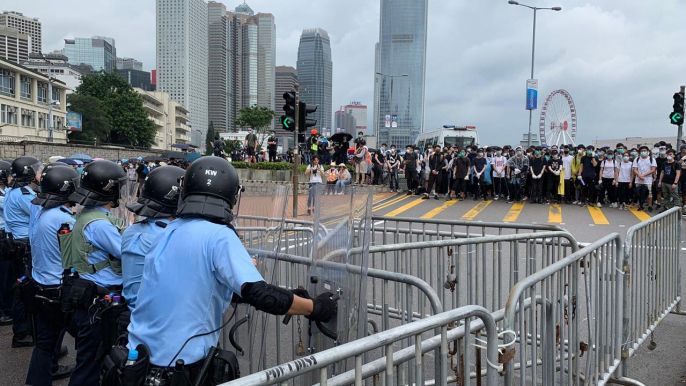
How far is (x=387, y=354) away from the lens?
2.01 m

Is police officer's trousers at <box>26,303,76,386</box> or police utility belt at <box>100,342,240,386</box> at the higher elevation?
police utility belt at <box>100,342,240,386</box>

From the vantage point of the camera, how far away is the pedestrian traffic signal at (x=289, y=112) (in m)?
14.1

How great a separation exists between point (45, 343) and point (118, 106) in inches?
3630

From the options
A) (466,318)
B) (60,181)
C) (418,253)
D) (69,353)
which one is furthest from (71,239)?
(466,318)

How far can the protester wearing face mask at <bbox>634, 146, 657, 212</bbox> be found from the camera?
1502 centimetres

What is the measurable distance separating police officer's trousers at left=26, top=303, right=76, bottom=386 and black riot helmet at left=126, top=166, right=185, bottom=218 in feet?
4.75

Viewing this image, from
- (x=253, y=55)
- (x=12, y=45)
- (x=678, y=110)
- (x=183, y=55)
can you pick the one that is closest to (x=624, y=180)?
(x=678, y=110)

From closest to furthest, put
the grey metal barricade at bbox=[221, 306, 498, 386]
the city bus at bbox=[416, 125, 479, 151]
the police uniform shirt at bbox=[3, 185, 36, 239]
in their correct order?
the grey metal barricade at bbox=[221, 306, 498, 386] < the police uniform shirt at bbox=[3, 185, 36, 239] < the city bus at bbox=[416, 125, 479, 151]

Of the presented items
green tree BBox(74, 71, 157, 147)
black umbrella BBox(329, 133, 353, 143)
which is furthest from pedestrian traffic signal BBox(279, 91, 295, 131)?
green tree BBox(74, 71, 157, 147)

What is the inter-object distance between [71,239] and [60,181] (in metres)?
0.94

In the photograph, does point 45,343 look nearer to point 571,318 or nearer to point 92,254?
point 92,254

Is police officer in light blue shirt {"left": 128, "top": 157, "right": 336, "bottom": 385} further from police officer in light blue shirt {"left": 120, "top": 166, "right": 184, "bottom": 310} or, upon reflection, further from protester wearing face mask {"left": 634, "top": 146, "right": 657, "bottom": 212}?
protester wearing face mask {"left": 634, "top": 146, "right": 657, "bottom": 212}

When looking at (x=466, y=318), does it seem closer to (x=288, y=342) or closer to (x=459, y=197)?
(x=288, y=342)

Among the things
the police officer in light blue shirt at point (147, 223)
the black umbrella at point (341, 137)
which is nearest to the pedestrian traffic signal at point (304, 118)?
the black umbrella at point (341, 137)
